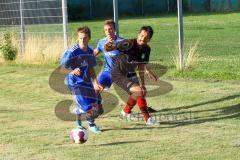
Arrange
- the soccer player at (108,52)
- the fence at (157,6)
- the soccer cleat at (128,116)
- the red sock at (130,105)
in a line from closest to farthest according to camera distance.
→ the soccer player at (108,52) → the soccer cleat at (128,116) → the red sock at (130,105) → the fence at (157,6)

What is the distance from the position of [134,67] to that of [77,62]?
3.66ft

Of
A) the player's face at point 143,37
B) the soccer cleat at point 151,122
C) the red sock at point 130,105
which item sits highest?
the player's face at point 143,37

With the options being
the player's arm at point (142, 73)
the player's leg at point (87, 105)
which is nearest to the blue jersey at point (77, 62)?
the player's leg at point (87, 105)

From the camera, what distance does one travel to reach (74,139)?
7.95 m

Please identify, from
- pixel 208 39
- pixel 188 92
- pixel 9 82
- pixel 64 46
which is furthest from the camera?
pixel 208 39

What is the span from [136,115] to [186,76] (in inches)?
140

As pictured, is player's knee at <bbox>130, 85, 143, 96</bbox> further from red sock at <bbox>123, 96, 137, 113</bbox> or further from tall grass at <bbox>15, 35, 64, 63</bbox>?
tall grass at <bbox>15, 35, 64, 63</bbox>

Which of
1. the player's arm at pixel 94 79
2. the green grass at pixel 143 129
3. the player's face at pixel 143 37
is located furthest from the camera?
the player's face at pixel 143 37

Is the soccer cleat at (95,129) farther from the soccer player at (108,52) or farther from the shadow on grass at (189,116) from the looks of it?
the soccer player at (108,52)

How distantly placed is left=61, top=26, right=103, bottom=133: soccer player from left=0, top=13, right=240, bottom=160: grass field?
0.33 m

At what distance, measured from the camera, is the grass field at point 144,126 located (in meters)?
7.40

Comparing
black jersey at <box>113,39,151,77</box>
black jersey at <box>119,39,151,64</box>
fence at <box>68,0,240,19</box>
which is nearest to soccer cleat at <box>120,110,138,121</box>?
black jersey at <box>113,39,151,77</box>

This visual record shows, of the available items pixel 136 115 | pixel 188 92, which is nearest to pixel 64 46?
pixel 188 92

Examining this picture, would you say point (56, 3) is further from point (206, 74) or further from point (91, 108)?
point (91, 108)
